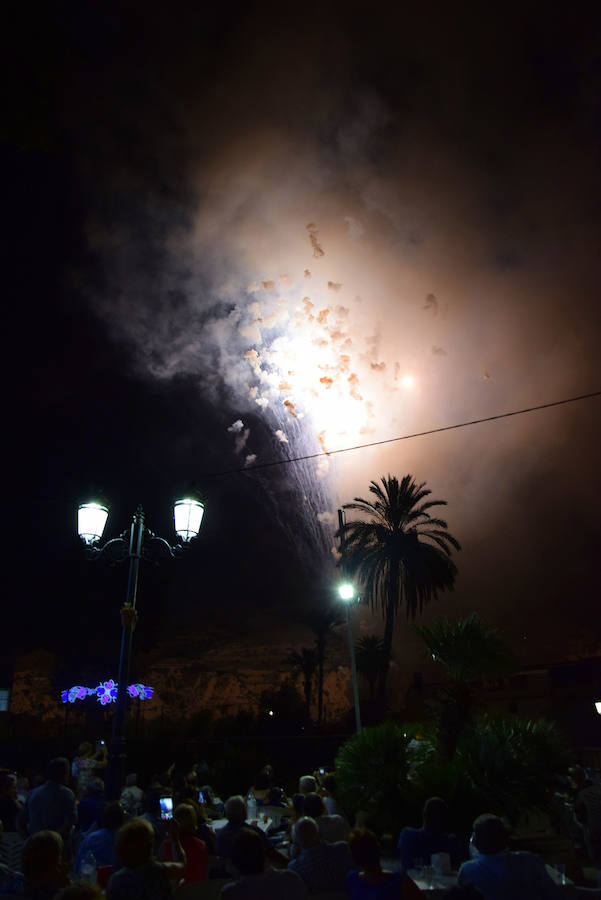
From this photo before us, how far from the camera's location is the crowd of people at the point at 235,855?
391 centimetres

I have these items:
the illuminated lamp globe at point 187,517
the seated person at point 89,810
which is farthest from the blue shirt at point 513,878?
the illuminated lamp globe at point 187,517

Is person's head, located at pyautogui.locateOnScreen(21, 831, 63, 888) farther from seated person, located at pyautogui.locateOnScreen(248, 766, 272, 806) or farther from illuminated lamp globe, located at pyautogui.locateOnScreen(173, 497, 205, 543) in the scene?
seated person, located at pyautogui.locateOnScreen(248, 766, 272, 806)

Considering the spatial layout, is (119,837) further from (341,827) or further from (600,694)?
(600,694)

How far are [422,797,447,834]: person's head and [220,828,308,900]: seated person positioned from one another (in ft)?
9.95

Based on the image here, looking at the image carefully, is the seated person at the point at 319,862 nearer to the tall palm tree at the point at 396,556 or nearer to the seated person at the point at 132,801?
the seated person at the point at 132,801

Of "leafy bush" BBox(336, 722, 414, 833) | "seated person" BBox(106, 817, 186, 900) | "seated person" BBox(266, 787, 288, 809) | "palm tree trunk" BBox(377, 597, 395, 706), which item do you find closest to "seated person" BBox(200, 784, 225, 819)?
"seated person" BBox(266, 787, 288, 809)

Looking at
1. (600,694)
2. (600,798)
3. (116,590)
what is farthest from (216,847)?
(600,694)

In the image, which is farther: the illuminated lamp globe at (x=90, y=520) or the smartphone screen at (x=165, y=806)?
the illuminated lamp globe at (x=90, y=520)

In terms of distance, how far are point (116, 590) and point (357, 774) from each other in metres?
→ 34.7

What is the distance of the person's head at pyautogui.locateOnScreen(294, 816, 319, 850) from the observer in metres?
5.39

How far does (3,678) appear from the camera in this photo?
146 feet

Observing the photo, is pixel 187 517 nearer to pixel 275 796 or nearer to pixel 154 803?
pixel 154 803

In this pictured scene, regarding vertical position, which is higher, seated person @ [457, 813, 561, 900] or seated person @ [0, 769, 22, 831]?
seated person @ [0, 769, 22, 831]

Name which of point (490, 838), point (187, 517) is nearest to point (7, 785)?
point (187, 517)
